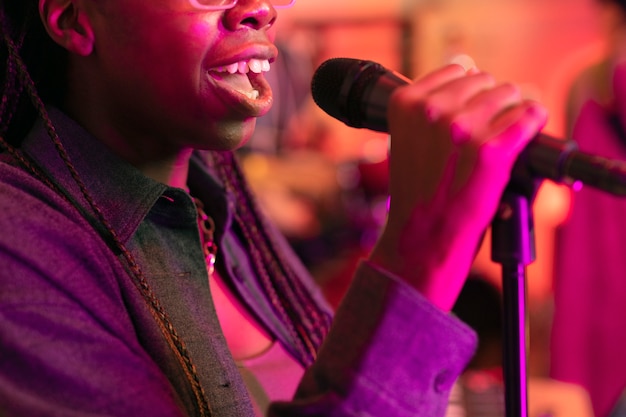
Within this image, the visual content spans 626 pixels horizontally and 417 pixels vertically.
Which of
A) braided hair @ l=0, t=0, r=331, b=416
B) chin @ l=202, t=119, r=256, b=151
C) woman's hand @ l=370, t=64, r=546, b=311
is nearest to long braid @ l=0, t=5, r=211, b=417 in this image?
braided hair @ l=0, t=0, r=331, b=416

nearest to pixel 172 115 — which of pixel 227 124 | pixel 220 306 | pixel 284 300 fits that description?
pixel 227 124

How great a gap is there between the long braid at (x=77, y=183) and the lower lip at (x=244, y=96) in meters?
0.20

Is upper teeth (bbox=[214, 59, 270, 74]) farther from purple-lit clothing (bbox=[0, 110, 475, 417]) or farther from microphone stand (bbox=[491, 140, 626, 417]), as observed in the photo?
microphone stand (bbox=[491, 140, 626, 417])

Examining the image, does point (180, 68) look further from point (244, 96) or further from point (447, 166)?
point (447, 166)

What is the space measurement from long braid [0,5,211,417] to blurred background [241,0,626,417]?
1.85 metres

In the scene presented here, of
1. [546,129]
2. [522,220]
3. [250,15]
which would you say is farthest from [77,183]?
[546,129]

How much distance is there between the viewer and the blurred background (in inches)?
94.5

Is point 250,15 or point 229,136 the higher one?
point 250,15

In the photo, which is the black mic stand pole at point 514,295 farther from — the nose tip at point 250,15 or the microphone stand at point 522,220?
the nose tip at point 250,15

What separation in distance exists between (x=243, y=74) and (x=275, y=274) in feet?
1.39

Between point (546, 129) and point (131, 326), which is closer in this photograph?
point (131, 326)

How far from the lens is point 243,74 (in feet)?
3.06

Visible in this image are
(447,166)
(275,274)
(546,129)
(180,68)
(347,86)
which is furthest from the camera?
(546,129)

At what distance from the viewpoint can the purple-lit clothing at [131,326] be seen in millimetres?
679
